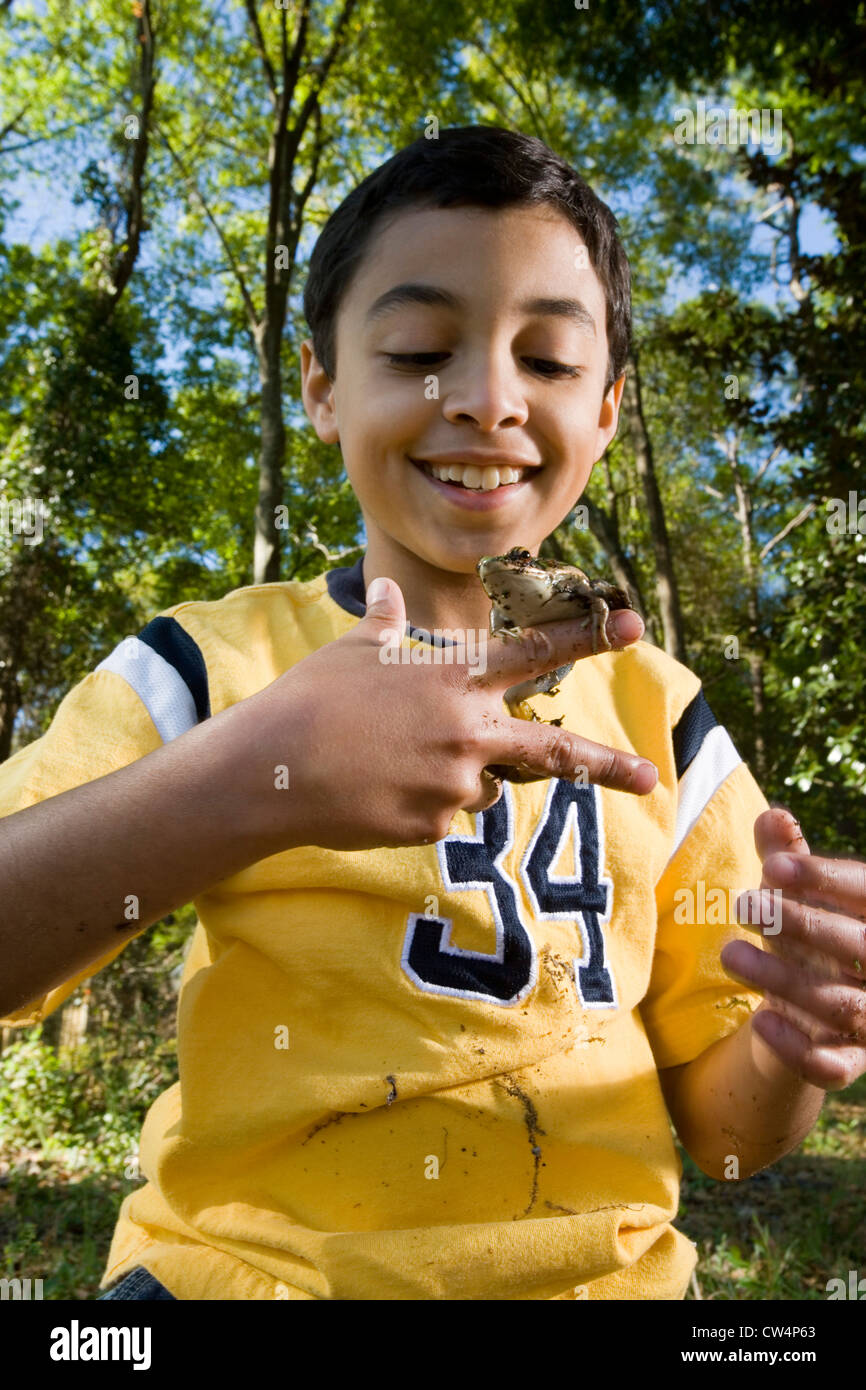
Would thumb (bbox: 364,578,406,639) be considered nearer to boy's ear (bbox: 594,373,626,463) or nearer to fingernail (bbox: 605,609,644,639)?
fingernail (bbox: 605,609,644,639)

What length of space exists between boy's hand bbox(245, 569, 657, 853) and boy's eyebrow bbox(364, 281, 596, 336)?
0.75m

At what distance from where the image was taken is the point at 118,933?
1207 mm

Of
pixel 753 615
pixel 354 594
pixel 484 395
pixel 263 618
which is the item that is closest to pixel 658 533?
pixel 753 615

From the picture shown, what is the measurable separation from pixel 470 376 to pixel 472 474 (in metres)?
0.17

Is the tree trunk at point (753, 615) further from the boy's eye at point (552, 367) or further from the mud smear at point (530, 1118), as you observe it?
the mud smear at point (530, 1118)

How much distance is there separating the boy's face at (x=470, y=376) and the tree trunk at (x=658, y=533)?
8.46 metres

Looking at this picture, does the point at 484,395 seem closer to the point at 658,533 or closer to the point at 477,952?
the point at 477,952

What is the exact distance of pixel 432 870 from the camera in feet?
5.34

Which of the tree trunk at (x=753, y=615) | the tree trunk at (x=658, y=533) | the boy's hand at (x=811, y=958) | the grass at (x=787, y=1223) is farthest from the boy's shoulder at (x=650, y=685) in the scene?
the tree trunk at (x=658, y=533)

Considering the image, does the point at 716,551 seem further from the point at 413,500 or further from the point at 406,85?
the point at 413,500

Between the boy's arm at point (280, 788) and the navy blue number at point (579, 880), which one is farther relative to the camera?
the navy blue number at point (579, 880)

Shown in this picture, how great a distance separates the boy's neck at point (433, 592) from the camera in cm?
187
